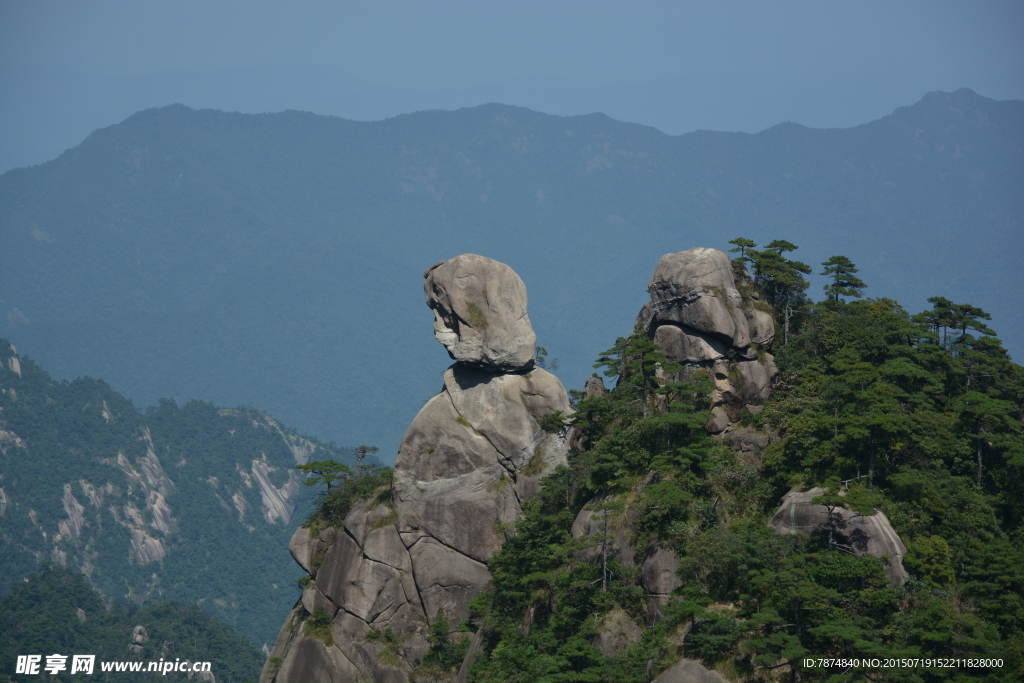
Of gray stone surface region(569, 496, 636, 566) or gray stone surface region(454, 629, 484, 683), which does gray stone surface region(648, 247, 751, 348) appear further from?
gray stone surface region(454, 629, 484, 683)

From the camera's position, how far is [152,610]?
128 m

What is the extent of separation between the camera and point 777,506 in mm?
41656

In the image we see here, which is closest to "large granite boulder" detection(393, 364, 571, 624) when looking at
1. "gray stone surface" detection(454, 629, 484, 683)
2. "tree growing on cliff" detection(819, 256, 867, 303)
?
"gray stone surface" detection(454, 629, 484, 683)

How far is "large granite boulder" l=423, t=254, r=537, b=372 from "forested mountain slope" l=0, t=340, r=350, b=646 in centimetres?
11458

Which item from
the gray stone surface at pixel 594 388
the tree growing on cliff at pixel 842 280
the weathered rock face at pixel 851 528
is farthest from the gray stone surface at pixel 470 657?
the tree growing on cliff at pixel 842 280

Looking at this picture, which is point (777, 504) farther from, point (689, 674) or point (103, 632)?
point (103, 632)

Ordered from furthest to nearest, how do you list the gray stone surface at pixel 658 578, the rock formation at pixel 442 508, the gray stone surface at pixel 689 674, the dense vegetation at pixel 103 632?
the dense vegetation at pixel 103 632 < the rock formation at pixel 442 508 < the gray stone surface at pixel 658 578 < the gray stone surface at pixel 689 674

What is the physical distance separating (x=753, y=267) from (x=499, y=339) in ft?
38.1

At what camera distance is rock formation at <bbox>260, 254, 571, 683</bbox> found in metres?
48.3

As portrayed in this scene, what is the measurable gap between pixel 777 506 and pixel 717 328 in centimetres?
881

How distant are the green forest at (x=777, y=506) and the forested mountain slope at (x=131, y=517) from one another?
387 feet

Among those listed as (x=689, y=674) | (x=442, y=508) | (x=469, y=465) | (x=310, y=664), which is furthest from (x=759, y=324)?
(x=310, y=664)

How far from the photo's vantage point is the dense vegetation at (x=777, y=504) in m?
36.6

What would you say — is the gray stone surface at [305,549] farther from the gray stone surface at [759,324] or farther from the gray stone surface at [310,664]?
the gray stone surface at [759,324]
